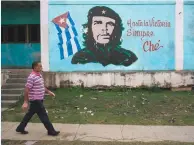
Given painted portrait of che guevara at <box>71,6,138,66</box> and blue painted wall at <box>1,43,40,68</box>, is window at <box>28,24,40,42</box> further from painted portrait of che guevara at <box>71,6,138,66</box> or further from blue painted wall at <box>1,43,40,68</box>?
painted portrait of che guevara at <box>71,6,138,66</box>

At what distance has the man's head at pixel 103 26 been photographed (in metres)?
14.7

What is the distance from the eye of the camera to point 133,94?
44.3 feet

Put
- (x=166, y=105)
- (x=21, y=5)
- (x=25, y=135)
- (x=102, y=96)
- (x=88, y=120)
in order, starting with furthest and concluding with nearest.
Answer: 1. (x=21, y=5)
2. (x=102, y=96)
3. (x=166, y=105)
4. (x=88, y=120)
5. (x=25, y=135)

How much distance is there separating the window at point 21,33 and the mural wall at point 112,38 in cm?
393

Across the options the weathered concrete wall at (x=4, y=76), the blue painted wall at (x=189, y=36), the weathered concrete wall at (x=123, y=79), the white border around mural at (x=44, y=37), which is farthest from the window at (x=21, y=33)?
the blue painted wall at (x=189, y=36)

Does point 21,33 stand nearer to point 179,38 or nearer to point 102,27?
point 102,27

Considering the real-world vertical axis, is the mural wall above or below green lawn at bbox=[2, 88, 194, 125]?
above

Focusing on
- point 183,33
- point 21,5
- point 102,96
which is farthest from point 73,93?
point 21,5

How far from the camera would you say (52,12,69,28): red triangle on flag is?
1467 cm


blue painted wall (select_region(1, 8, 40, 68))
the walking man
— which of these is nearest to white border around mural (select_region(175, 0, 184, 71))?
blue painted wall (select_region(1, 8, 40, 68))

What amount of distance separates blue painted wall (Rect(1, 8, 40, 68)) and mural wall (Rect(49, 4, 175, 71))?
381 cm

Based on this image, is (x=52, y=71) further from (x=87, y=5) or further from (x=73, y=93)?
(x=87, y=5)

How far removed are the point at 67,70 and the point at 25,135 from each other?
6.59 metres

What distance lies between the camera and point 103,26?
48.4ft
